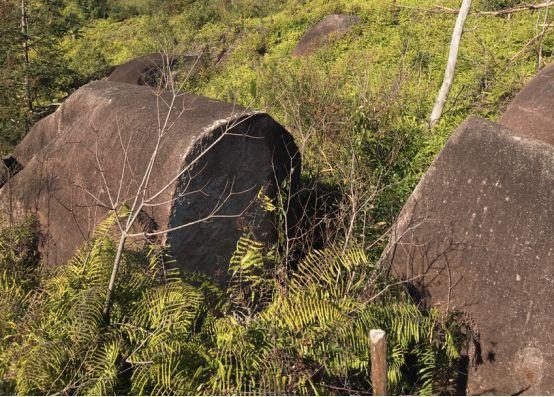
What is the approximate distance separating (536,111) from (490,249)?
258 centimetres

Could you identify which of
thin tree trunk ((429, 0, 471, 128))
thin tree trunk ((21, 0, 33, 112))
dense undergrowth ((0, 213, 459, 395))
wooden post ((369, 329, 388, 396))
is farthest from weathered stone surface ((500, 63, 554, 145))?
thin tree trunk ((21, 0, 33, 112))

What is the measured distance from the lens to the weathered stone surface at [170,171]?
4.07 m

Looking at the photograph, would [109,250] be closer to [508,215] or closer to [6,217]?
[6,217]

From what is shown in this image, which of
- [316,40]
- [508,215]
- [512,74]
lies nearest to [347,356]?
[508,215]

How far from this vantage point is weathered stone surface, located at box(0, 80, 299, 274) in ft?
13.4

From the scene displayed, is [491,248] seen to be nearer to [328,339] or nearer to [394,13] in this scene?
[328,339]

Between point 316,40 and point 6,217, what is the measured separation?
10.5m

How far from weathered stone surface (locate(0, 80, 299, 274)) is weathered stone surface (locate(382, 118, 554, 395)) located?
4.21 ft

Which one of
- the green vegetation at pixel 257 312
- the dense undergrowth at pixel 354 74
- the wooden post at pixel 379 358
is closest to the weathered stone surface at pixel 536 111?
the dense undergrowth at pixel 354 74

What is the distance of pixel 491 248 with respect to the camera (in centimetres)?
368

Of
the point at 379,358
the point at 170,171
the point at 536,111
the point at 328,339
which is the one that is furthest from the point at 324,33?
the point at 379,358

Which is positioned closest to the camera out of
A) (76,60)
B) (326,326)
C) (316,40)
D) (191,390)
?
(191,390)

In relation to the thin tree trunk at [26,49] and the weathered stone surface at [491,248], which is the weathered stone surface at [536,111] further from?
the thin tree trunk at [26,49]

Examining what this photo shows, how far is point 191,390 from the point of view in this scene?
119 inches
